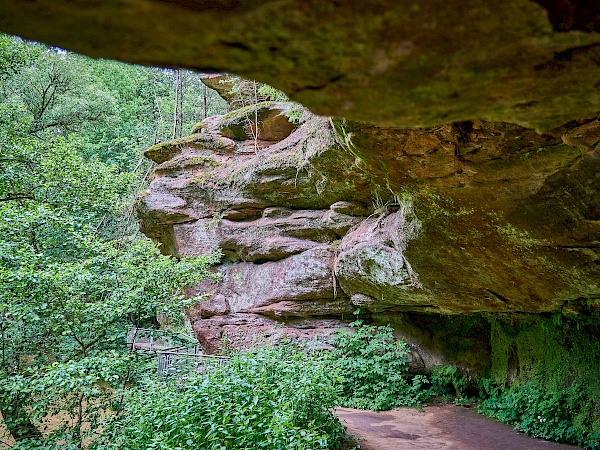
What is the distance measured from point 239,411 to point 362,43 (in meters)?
4.37

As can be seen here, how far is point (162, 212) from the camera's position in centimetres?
1157

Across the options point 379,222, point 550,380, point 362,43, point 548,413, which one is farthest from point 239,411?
point 550,380

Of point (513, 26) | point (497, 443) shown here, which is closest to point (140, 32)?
point (513, 26)

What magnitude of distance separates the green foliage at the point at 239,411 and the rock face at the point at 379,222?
8.29 ft

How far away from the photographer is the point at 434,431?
25.4ft

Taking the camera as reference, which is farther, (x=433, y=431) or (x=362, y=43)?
(x=433, y=431)

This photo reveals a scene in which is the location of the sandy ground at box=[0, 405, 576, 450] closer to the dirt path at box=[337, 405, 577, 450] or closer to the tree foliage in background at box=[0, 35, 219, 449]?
the dirt path at box=[337, 405, 577, 450]

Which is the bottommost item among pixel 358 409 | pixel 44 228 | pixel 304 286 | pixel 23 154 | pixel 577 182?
pixel 358 409

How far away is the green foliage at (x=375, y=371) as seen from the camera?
9.59m

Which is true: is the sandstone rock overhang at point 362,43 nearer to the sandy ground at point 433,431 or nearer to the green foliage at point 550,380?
the sandy ground at point 433,431

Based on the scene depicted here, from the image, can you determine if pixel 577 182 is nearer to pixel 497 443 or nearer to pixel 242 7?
pixel 242 7

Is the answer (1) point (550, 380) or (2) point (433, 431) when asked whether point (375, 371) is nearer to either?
(2) point (433, 431)

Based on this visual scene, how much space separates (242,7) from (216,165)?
35.4ft

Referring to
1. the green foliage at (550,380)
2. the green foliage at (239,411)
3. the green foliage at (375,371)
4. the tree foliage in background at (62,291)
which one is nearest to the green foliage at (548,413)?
the green foliage at (550,380)
